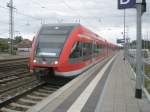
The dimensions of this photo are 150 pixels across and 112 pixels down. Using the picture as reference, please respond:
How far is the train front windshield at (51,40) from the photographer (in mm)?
14305

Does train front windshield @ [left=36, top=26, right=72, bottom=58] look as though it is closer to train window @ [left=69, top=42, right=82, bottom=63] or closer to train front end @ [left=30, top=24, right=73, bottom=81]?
train front end @ [left=30, top=24, right=73, bottom=81]

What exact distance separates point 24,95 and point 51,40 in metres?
4.24

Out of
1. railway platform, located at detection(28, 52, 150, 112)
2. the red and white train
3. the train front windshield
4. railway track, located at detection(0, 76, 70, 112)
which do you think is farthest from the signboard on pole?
the train front windshield

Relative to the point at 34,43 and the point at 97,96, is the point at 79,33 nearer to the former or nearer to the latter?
the point at 34,43

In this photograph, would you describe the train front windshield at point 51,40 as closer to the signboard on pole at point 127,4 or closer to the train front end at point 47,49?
the train front end at point 47,49

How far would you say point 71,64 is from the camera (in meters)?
14.7

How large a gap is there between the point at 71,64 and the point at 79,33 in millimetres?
2088

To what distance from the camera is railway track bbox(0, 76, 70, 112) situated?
9344 millimetres

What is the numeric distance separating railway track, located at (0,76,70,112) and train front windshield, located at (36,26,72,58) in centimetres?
129

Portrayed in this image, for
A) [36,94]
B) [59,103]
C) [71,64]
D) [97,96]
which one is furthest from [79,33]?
[59,103]

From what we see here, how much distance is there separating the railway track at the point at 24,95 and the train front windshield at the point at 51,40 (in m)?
1.29

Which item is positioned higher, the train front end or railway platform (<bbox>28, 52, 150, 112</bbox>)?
the train front end

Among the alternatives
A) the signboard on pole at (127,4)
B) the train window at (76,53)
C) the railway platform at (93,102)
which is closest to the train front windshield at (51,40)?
the train window at (76,53)

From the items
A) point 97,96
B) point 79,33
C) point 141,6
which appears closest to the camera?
point 141,6
